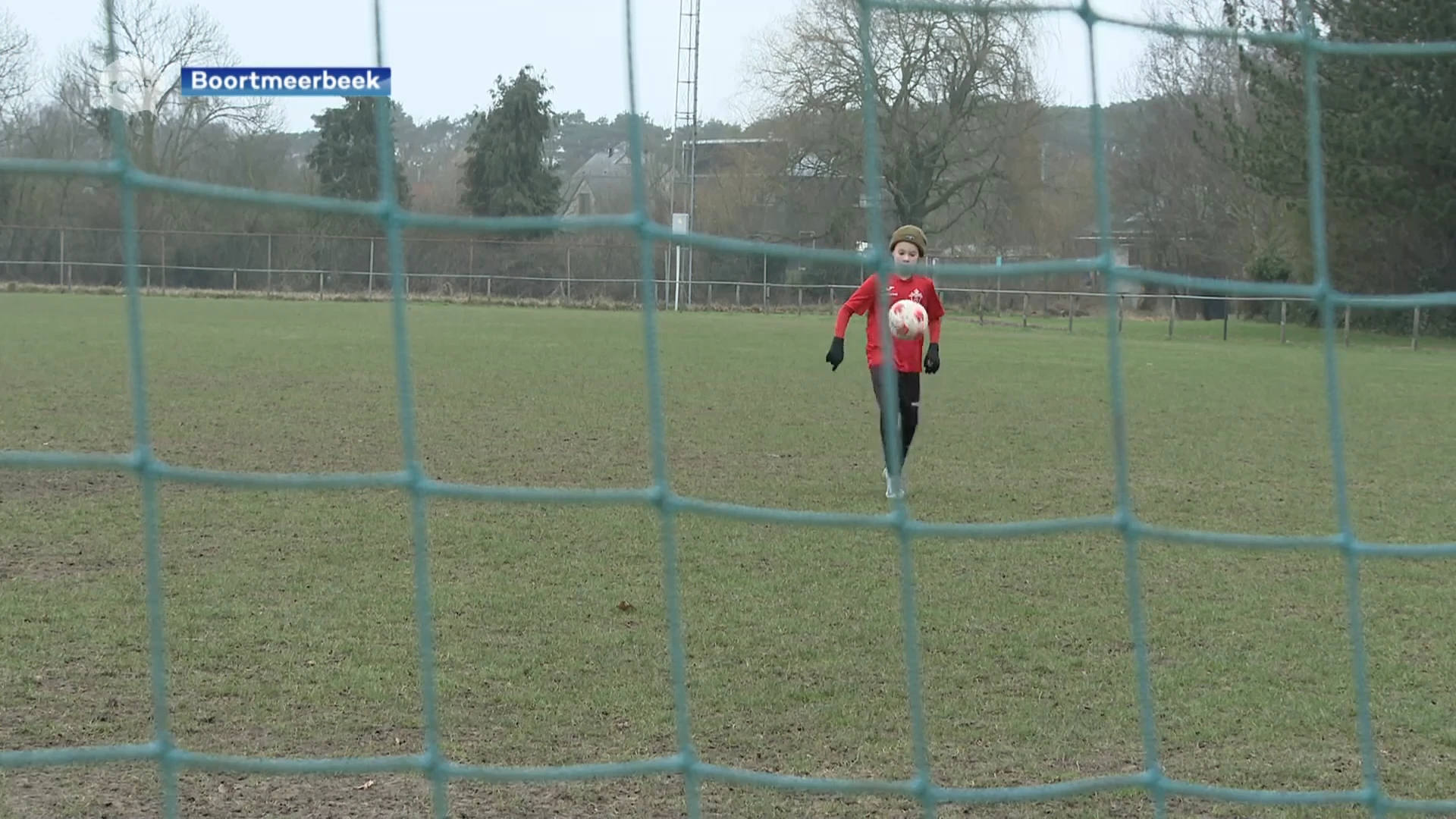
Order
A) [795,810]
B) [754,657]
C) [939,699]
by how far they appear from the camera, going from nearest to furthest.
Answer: [795,810] < [939,699] < [754,657]

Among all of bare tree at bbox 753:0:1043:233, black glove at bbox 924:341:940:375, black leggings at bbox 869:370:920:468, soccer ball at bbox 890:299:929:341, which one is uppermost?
bare tree at bbox 753:0:1043:233

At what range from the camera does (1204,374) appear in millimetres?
16562

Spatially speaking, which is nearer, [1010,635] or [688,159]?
[688,159]

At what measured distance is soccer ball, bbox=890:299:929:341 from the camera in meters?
6.75

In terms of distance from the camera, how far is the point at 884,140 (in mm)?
3592

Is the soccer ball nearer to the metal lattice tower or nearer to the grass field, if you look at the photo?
the grass field

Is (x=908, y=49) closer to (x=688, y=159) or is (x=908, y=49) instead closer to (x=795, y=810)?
(x=688, y=159)

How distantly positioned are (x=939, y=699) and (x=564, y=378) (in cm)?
1015

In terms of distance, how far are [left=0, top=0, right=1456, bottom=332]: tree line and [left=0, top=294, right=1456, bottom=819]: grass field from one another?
3.76 feet

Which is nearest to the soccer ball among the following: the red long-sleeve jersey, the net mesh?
the red long-sleeve jersey

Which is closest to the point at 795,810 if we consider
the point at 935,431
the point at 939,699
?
the point at 939,699

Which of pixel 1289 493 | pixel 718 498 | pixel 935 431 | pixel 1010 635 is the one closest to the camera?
pixel 1010 635

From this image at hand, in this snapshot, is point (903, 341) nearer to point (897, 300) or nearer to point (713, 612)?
point (897, 300)

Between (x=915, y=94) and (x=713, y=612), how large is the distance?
193cm
